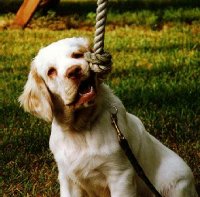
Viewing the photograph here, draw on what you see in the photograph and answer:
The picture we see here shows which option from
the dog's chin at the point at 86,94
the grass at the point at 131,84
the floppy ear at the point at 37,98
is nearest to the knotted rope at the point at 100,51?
the dog's chin at the point at 86,94

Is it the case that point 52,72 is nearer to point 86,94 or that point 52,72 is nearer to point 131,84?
point 86,94

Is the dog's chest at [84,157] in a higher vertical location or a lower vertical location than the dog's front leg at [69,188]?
higher

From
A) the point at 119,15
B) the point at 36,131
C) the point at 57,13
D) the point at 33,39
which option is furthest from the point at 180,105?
the point at 57,13

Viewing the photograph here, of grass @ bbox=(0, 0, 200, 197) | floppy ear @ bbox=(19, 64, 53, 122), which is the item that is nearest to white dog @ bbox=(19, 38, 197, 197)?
floppy ear @ bbox=(19, 64, 53, 122)

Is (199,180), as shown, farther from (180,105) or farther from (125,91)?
(125,91)

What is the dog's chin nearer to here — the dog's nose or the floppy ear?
the dog's nose

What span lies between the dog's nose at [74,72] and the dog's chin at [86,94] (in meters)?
0.06

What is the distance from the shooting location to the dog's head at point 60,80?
3.19m

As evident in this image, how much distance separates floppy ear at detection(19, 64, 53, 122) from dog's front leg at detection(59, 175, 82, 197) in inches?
16.3

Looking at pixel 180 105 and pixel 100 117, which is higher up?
pixel 100 117

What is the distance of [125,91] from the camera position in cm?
610

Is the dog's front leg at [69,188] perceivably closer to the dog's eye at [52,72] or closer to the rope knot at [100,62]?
the dog's eye at [52,72]

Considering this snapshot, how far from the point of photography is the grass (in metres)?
4.51

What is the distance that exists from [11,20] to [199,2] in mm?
4702
